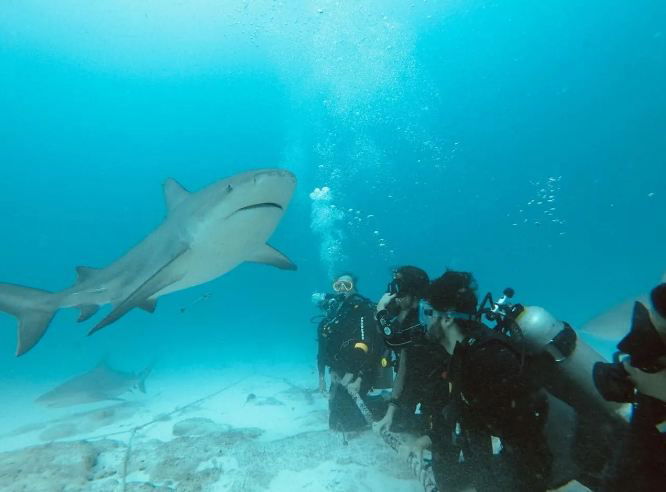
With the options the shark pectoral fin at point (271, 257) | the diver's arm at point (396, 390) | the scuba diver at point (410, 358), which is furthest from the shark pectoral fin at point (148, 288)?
the diver's arm at point (396, 390)

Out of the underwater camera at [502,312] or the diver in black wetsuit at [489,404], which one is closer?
the diver in black wetsuit at [489,404]

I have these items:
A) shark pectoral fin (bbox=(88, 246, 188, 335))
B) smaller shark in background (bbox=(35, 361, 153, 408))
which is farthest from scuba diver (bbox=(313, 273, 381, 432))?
smaller shark in background (bbox=(35, 361, 153, 408))

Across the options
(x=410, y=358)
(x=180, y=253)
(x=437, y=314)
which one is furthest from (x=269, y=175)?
(x=410, y=358)

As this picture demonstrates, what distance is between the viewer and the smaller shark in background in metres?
10.8

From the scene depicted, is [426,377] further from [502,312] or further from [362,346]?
[362,346]

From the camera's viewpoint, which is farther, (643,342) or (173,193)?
(173,193)

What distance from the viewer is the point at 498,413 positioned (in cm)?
238

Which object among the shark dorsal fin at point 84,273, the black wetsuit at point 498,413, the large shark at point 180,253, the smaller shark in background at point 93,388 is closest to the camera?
the black wetsuit at point 498,413

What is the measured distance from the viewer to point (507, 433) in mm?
2422

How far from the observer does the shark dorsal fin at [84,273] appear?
199 inches

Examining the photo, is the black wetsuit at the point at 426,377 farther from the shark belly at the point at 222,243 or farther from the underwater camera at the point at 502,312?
the shark belly at the point at 222,243

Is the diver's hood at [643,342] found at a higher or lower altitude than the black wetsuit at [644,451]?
higher

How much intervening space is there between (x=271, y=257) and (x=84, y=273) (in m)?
2.63

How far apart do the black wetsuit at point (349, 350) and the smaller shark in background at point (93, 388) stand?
8072mm
